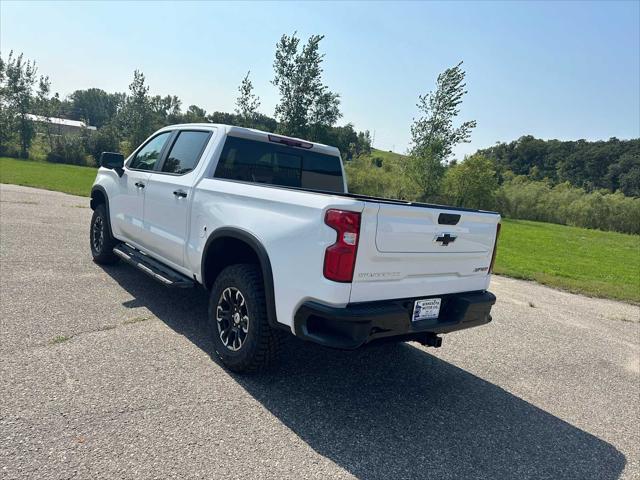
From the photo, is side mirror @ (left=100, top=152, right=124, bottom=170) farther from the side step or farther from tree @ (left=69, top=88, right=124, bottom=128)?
tree @ (left=69, top=88, right=124, bottom=128)

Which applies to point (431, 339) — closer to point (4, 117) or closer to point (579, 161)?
point (4, 117)

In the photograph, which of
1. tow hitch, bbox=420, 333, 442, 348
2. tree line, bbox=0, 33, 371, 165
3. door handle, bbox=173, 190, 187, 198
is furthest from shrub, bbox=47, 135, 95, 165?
tow hitch, bbox=420, 333, 442, 348

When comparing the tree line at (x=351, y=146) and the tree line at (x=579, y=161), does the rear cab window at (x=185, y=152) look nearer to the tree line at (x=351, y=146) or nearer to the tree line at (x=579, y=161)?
the tree line at (x=351, y=146)

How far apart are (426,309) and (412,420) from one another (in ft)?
2.69

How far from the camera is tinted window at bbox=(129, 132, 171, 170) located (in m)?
5.06

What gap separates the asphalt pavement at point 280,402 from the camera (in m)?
2.48

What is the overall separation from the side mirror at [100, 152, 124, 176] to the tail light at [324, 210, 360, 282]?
12.7 ft

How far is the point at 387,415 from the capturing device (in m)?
3.17

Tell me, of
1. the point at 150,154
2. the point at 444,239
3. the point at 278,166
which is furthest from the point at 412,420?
the point at 150,154

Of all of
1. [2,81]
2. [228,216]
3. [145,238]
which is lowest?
[145,238]

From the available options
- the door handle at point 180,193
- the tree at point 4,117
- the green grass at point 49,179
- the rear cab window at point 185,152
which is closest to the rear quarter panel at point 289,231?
the door handle at point 180,193

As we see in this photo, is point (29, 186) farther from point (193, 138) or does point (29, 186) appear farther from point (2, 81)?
point (2, 81)

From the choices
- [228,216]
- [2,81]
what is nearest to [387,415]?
[228,216]

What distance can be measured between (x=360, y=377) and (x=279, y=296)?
1285mm
